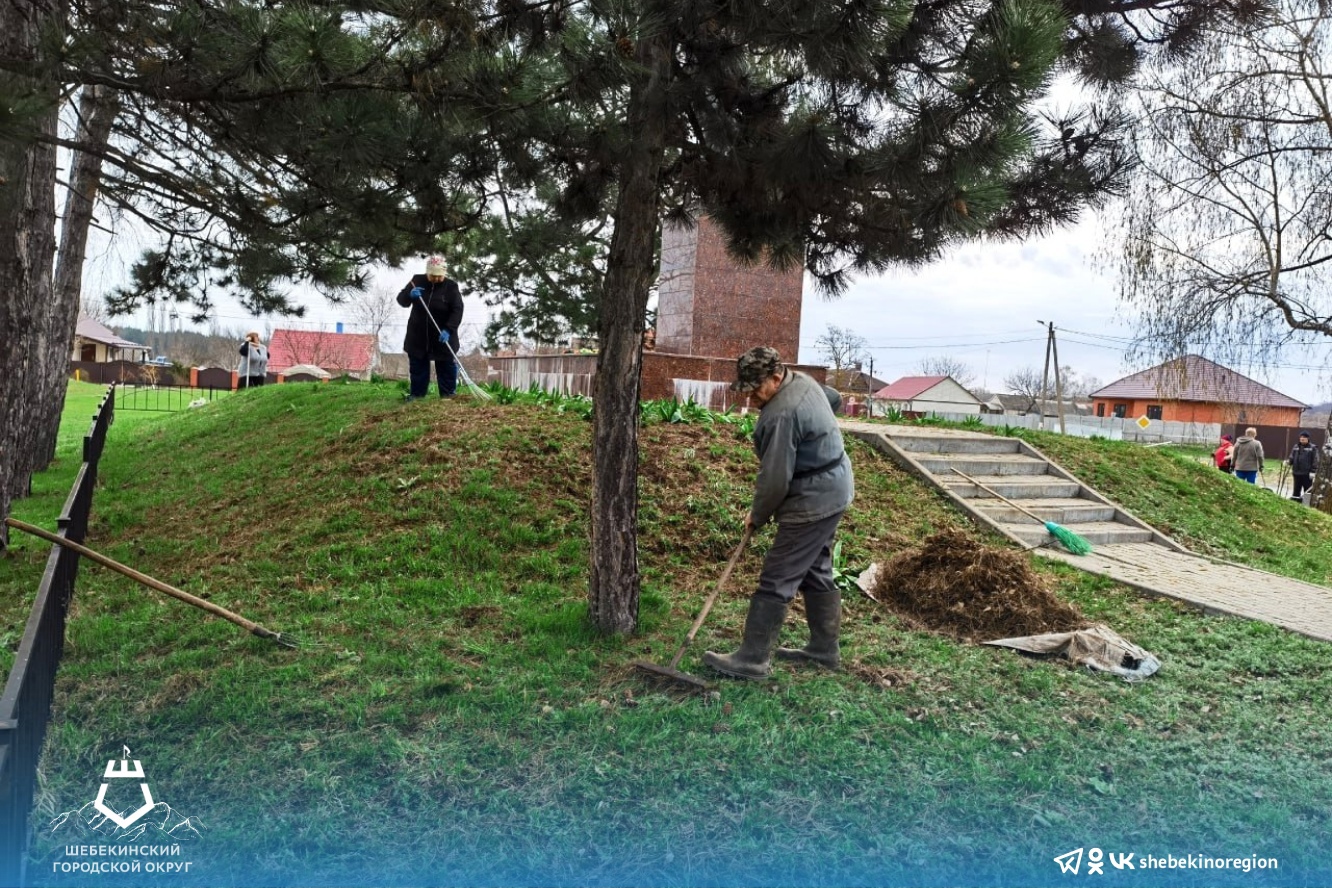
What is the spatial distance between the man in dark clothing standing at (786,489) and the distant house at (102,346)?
Answer: 6577cm

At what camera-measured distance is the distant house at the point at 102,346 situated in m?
61.0

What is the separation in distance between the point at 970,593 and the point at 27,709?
485 centimetres

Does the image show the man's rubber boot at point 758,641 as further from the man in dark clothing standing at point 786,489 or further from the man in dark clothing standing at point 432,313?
the man in dark clothing standing at point 432,313

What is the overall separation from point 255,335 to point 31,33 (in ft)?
36.2

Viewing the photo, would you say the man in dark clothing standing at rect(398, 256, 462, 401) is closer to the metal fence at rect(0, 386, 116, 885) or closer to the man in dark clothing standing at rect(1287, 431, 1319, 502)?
the metal fence at rect(0, 386, 116, 885)

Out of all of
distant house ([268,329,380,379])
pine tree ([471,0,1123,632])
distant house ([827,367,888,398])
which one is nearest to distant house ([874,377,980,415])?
distant house ([827,367,888,398])

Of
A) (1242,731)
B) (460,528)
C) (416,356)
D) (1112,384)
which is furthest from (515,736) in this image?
(1112,384)

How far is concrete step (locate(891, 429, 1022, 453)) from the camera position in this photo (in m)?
9.84

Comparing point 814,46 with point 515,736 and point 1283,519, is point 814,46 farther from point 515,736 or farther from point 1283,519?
point 1283,519

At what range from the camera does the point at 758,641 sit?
14.6 feet

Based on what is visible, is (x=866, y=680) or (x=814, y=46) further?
(x=866, y=680)

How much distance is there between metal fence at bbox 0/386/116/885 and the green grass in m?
0.40

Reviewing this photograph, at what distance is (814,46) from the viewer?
3.65m

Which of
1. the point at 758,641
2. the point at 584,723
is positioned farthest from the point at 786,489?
the point at 584,723
